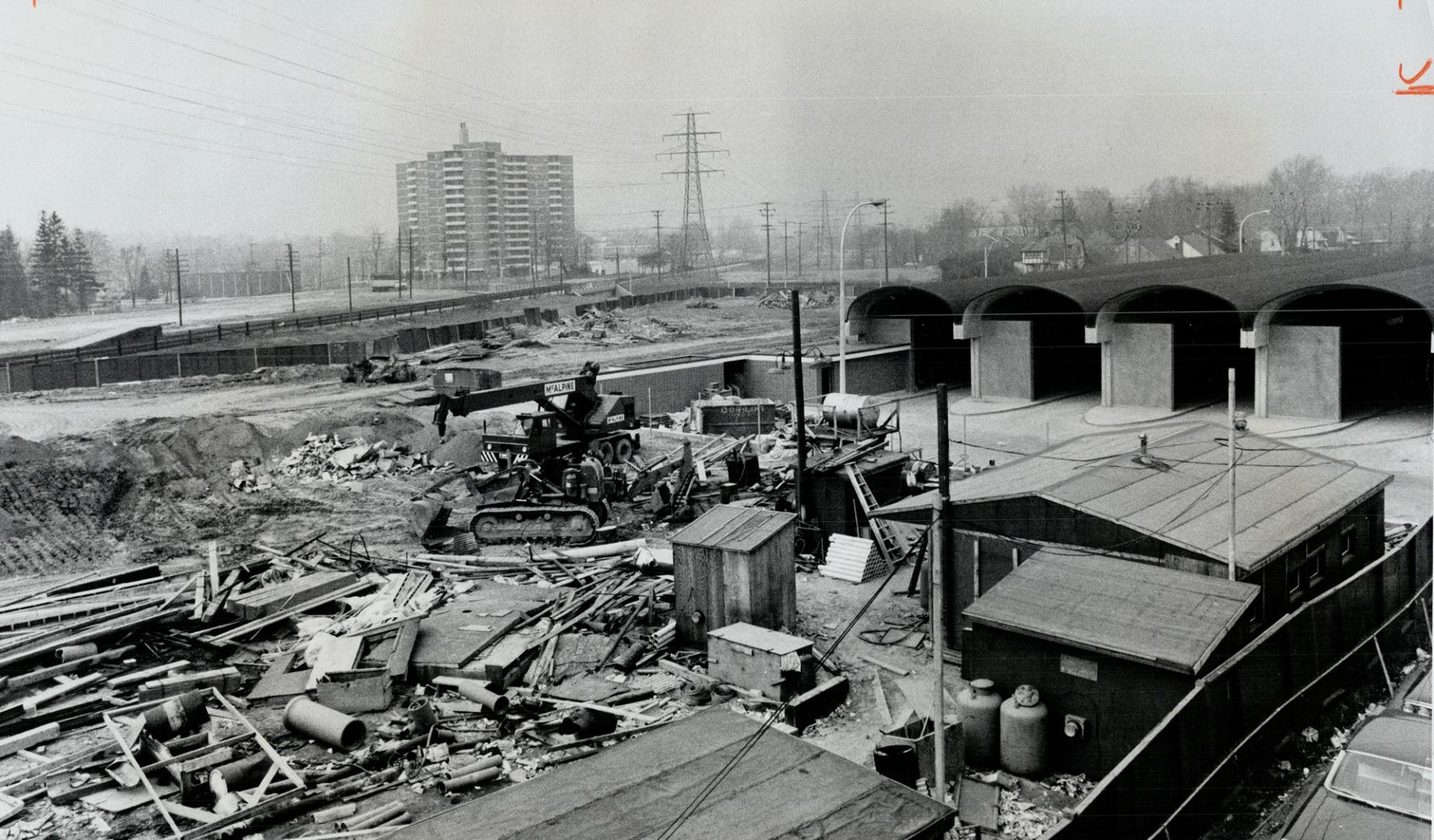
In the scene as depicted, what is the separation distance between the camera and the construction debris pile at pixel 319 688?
11836mm

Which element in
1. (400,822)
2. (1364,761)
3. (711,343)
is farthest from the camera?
(711,343)

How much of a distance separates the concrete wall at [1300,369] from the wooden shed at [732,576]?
40.9ft

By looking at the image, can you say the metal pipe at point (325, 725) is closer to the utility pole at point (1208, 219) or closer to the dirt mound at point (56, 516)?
the dirt mound at point (56, 516)

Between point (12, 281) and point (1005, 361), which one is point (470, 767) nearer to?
point (1005, 361)

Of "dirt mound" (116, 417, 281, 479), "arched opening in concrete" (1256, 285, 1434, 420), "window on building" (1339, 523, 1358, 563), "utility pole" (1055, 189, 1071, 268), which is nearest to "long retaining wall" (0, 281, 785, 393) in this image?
"dirt mound" (116, 417, 281, 479)

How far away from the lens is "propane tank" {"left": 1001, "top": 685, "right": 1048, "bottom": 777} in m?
11.9

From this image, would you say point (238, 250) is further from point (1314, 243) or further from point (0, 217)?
point (1314, 243)

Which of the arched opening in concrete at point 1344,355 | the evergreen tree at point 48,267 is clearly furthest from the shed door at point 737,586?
the evergreen tree at point 48,267

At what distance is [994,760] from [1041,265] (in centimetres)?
5287

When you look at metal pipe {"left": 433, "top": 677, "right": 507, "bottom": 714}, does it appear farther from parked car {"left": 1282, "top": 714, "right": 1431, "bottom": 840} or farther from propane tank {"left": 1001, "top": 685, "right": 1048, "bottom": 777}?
parked car {"left": 1282, "top": 714, "right": 1431, "bottom": 840}

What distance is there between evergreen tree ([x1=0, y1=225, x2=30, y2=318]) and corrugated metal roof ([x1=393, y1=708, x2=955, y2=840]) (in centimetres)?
2788

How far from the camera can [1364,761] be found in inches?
380

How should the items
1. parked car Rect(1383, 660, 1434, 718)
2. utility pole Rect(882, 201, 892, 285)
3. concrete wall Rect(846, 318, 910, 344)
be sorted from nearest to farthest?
parked car Rect(1383, 660, 1434, 718), concrete wall Rect(846, 318, 910, 344), utility pole Rect(882, 201, 892, 285)

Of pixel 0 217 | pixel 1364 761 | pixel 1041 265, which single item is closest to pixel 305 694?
pixel 1364 761
